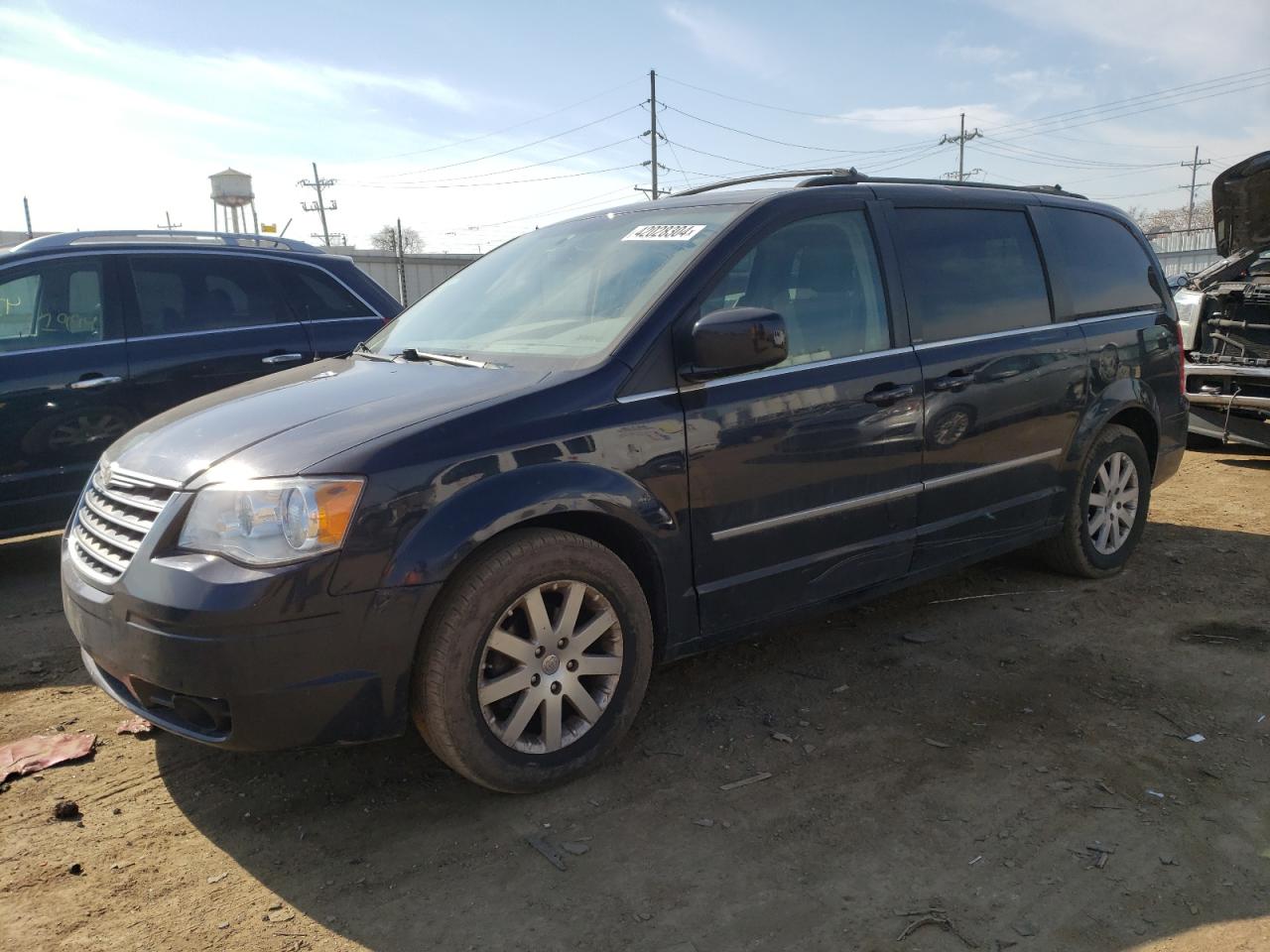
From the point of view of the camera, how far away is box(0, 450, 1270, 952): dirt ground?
2.39m

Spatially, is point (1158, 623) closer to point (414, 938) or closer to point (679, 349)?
point (679, 349)

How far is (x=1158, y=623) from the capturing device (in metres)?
4.40

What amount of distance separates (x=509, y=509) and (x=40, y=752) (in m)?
1.96

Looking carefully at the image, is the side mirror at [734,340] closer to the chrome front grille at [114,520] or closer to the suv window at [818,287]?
the suv window at [818,287]

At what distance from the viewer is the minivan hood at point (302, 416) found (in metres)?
2.72

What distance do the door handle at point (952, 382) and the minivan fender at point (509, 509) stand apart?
1.43 meters

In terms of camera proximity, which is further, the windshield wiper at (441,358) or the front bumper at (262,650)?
the windshield wiper at (441,358)

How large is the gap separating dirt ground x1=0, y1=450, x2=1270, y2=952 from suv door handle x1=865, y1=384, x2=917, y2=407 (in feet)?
3.64

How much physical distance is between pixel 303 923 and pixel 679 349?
1970 millimetres

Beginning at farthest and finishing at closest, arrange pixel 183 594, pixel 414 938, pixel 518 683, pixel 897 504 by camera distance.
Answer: pixel 897 504 → pixel 518 683 → pixel 183 594 → pixel 414 938

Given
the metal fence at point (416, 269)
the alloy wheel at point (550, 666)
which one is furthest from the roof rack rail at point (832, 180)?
the metal fence at point (416, 269)

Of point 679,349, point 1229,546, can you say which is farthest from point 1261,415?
point 679,349

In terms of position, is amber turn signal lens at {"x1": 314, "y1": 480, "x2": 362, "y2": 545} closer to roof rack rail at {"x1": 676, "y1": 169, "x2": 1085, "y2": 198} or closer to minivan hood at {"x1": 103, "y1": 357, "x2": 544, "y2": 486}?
minivan hood at {"x1": 103, "y1": 357, "x2": 544, "y2": 486}

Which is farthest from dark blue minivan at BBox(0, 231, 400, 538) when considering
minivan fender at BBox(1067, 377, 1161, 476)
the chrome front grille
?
minivan fender at BBox(1067, 377, 1161, 476)
